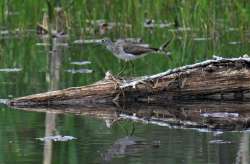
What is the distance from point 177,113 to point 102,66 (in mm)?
2914

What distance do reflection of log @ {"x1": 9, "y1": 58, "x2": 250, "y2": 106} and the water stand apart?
11.6 inches

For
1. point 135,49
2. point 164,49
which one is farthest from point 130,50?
point 164,49

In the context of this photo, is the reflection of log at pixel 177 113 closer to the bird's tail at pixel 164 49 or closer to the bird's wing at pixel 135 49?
the bird's wing at pixel 135 49

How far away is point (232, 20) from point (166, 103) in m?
6.61

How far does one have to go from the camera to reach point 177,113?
23.1 ft

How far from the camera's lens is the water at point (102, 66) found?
213 inches

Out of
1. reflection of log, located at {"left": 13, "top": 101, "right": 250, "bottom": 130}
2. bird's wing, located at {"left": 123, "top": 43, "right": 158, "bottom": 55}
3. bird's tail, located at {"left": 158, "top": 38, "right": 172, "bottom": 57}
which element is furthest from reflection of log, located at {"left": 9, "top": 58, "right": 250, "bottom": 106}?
bird's tail, located at {"left": 158, "top": 38, "right": 172, "bottom": 57}

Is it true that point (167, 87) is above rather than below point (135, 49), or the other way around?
below

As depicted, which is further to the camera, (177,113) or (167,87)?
(167,87)

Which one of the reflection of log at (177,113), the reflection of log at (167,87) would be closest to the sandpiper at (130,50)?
the reflection of log at (167,87)

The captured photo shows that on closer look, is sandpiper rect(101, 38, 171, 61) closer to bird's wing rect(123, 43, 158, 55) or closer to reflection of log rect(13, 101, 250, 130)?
bird's wing rect(123, 43, 158, 55)

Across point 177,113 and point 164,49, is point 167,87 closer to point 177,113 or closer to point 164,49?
point 177,113

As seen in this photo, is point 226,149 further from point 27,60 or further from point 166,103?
point 27,60

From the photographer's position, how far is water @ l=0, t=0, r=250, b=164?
5.42 meters
